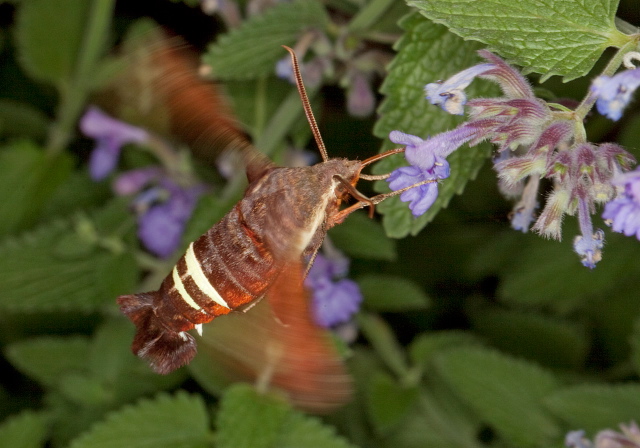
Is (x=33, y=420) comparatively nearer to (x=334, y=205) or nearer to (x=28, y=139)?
(x=28, y=139)

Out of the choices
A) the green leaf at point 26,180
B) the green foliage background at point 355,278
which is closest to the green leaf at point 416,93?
the green foliage background at point 355,278

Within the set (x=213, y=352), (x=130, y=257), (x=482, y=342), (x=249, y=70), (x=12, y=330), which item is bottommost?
(x=12, y=330)

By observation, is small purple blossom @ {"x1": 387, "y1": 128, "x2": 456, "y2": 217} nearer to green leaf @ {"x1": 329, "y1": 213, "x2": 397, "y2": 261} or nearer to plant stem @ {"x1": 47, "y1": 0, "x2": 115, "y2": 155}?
green leaf @ {"x1": 329, "y1": 213, "x2": 397, "y2": 261}

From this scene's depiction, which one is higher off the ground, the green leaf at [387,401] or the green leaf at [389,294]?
the green leaf at [389,294]

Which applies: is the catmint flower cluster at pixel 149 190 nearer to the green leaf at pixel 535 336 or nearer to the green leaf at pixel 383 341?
the green leaf at pixel 383 341

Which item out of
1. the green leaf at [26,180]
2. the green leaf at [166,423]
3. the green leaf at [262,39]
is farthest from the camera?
the green leaf at [26,180]

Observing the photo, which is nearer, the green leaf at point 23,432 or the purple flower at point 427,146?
the purple flower at point 427,146

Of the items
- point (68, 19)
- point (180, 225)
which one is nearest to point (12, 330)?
point (180, 225)
